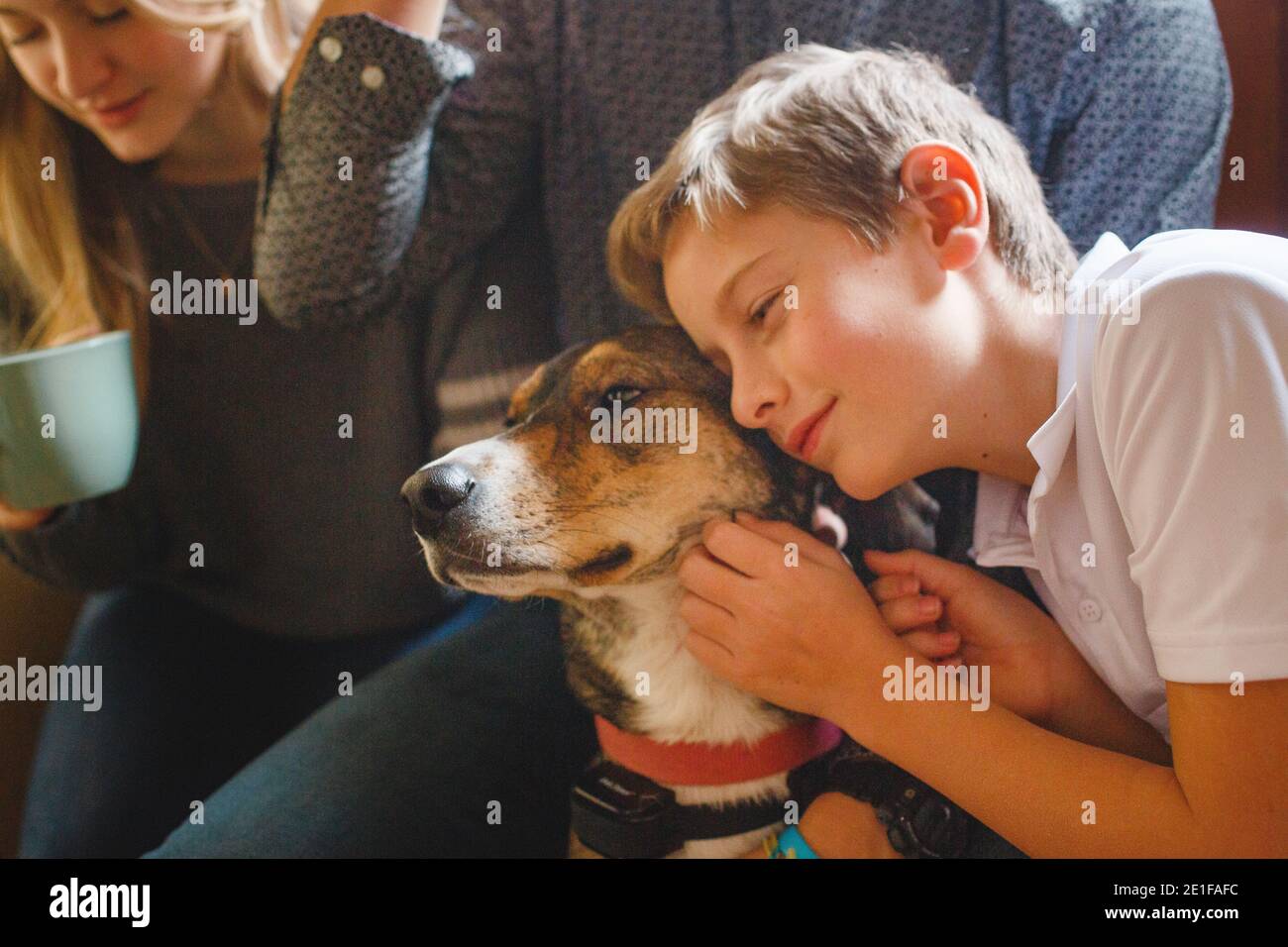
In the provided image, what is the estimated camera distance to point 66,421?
796 millimetres

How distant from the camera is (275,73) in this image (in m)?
0.93

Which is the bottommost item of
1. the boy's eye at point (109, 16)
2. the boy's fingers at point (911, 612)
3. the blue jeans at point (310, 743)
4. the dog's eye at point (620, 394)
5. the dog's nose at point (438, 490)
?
the blue jeans at point (310, 743)

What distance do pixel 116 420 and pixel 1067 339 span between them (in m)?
0.73

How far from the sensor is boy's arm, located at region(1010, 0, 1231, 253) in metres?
0.79

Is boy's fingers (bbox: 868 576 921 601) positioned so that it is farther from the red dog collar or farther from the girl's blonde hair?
the girl's blonde hair

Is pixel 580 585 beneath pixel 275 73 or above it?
beneath

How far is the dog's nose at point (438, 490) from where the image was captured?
0.71m

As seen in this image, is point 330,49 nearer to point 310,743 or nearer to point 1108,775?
point 310,743

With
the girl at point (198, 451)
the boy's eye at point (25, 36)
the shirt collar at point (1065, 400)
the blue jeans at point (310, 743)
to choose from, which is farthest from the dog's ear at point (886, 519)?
the boy's eye at point (25, 36)

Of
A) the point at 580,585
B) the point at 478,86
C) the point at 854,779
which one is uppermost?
the point at 478,86

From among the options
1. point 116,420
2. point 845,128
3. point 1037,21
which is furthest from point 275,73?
point 1037,21

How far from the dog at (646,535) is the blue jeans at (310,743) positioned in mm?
87

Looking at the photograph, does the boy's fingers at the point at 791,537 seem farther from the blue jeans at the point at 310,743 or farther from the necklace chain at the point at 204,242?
the necklace chain at the point at 204,242
